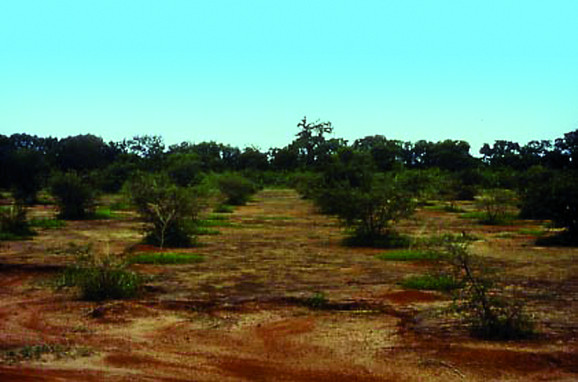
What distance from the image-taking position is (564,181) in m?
19.9

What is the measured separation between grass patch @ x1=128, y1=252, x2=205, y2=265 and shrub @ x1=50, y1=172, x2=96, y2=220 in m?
14.9

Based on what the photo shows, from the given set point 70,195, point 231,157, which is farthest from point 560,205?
point 231,157

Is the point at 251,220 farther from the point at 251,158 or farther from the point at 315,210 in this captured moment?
the point at 251,158

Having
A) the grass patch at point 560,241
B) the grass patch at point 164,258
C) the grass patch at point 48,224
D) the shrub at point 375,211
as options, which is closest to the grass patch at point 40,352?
the grass patch at point 164,258

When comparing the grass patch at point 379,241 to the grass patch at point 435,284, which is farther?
the grass patch at point 379,241

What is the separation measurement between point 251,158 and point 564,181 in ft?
236

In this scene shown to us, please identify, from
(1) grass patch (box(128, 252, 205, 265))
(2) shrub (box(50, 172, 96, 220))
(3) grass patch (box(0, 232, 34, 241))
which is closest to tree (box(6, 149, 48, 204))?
(2) shrub (box(50, 172, 96, 220))

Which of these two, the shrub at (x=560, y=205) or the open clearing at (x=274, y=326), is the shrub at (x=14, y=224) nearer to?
the open clearing at (x=274, y=326)

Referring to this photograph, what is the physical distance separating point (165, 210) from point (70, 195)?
12234mm

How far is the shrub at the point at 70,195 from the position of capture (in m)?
29.3

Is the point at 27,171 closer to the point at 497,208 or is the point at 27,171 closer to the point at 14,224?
the point at 14,224

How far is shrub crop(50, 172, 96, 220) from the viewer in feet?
96.2

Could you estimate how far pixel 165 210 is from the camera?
62.1 ft

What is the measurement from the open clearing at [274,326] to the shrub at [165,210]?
11.5 ft
